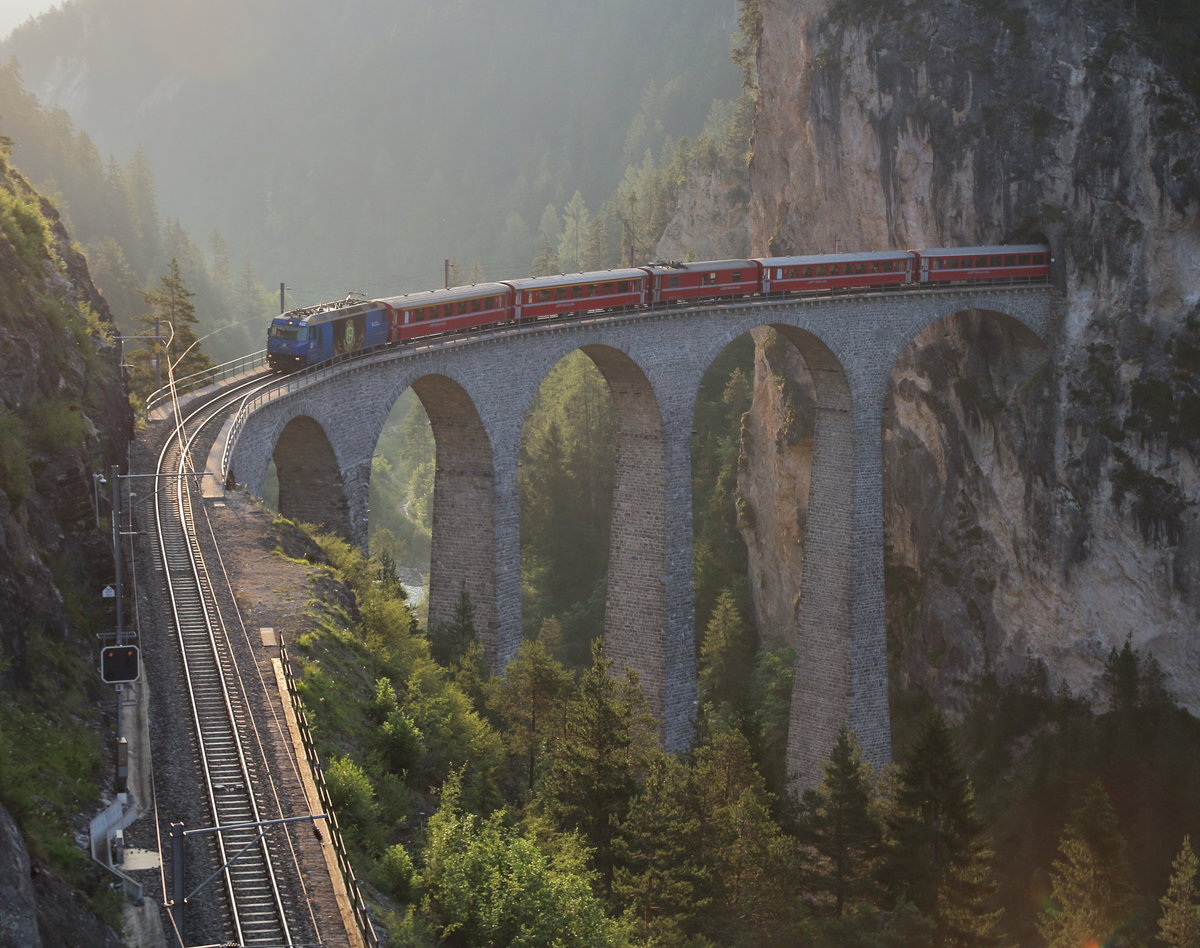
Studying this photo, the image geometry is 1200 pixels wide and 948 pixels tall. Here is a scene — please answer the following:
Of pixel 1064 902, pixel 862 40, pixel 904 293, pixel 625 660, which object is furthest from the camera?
pixel 862 40

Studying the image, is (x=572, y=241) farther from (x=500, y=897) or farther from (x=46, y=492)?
(x=500, y=897)

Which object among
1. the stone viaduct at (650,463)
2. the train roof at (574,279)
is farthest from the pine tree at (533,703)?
the train roof at (574,279)

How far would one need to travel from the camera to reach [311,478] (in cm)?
3759

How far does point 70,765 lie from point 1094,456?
42670 millimetres

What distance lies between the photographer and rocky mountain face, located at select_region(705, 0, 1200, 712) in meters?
52.1

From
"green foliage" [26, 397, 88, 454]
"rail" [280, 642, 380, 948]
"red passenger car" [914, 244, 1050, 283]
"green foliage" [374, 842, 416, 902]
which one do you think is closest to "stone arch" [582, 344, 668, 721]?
"red passenger car" [914, 244, 1050, 283]

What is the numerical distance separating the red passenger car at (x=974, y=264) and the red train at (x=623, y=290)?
38 millimetres

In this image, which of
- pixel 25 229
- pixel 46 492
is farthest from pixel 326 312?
pixel 46 492

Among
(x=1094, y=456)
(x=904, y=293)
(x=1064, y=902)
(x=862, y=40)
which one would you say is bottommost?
(x=1064, y=902)

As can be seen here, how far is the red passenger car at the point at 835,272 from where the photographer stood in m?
50.1

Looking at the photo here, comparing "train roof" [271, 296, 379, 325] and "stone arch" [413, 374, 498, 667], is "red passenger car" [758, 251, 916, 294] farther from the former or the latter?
"train roof" [271, 296, 379, 325]

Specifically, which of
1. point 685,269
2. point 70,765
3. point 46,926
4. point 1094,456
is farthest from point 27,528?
point 1094,456

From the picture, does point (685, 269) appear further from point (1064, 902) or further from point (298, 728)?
point (298, 728)

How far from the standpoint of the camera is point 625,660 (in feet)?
154
